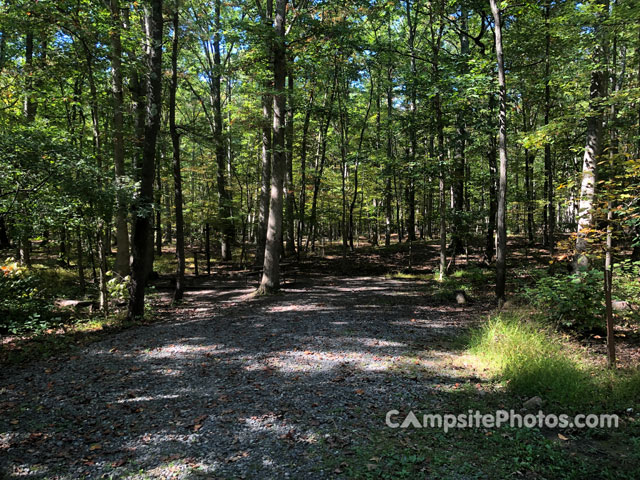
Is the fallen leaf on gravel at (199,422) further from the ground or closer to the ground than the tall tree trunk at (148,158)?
closer to the ground

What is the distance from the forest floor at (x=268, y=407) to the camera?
3.09 meters

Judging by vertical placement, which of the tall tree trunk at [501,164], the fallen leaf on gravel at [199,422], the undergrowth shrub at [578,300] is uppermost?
the tall tree trunk at [501,164]

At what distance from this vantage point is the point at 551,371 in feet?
14.9

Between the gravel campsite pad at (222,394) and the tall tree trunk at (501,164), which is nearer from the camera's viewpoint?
the gravel campsite pad at (222,394)

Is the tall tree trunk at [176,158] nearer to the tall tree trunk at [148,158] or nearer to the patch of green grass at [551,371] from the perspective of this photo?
the tall tree trunk at [148,158]

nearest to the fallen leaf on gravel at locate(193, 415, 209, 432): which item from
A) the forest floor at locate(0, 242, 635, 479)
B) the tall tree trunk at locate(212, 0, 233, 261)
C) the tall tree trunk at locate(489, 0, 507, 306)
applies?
the forest floor at locate(0, 242, 635, 479)

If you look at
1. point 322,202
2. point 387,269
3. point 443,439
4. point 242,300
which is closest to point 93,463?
point 443,439

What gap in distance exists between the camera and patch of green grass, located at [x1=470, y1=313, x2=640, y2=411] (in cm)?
420

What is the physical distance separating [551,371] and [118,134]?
12.6 metres

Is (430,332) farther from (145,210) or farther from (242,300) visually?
(145,210)

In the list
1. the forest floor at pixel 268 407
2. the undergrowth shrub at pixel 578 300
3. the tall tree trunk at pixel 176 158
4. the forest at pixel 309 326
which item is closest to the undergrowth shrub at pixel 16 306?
the forest at pixel 309 326

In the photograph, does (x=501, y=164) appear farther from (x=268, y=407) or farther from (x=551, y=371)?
(x=268, y=407)

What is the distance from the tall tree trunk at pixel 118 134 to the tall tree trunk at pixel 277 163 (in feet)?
14.5

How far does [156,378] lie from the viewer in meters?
5.10
